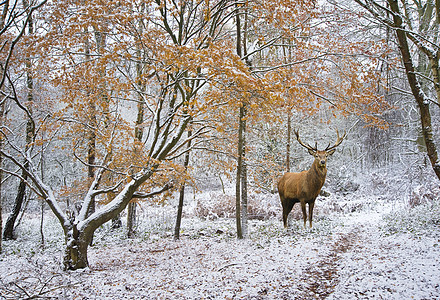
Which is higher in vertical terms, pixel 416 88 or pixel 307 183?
pixel 416 88

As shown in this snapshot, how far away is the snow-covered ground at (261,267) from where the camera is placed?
4.25 metres

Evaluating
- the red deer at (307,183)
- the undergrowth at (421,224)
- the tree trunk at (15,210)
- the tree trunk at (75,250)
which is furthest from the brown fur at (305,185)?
the tree trunk at (15,210)

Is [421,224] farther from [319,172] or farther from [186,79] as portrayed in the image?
[186,79]

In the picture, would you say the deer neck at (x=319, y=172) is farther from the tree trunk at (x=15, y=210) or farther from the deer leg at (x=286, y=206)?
the tree trunk at (x=15, y=210)

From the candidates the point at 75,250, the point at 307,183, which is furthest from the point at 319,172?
the point at 75,250

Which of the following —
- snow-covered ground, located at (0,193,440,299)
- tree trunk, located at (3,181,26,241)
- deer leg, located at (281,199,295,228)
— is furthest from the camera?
tree trunk, located at (3,181,26,241)

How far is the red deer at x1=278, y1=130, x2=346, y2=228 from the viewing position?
855cm

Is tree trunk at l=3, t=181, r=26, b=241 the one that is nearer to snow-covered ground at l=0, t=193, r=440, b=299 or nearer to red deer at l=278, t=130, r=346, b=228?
snow-covered ground at l=0, t=193, r=440, b=299

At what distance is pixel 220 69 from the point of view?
207 inches

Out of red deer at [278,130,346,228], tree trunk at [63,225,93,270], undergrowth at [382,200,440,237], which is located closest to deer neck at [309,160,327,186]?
red deer at [278,130,346,228]

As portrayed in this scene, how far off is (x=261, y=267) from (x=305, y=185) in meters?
4.00

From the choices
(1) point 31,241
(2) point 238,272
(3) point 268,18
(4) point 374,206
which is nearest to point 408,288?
(2) point 238,272


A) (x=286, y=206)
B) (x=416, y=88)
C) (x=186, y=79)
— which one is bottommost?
(x=286, y=206)

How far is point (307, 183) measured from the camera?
8961 mm
